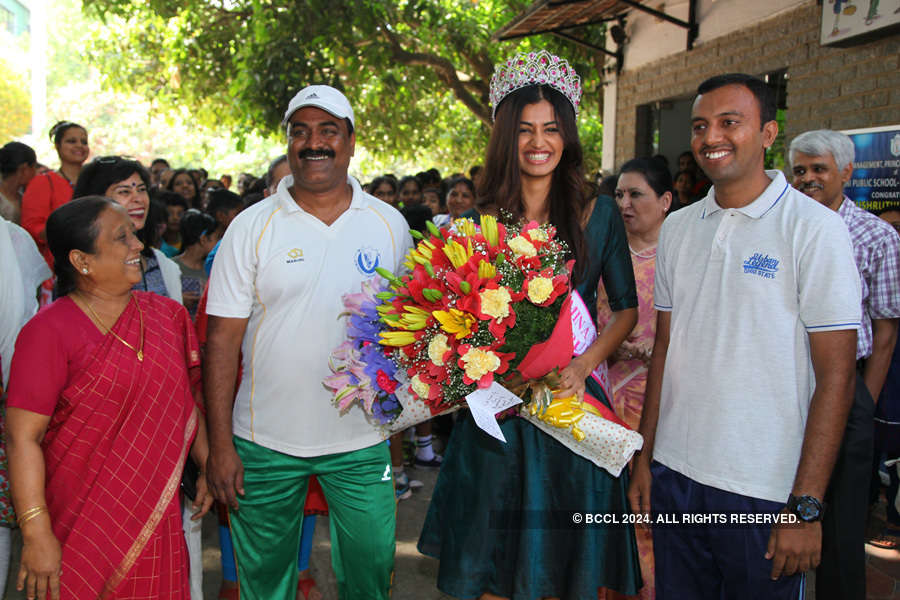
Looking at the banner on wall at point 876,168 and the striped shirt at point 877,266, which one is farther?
the banner on wall at point 876,168

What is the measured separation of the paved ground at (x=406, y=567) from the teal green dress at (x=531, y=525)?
1432 mm

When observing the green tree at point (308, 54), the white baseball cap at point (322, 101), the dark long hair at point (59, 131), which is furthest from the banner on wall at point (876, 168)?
the green tree at point (308, 54)

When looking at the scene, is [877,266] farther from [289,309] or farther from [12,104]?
[12,104]

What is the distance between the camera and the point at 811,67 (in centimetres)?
644

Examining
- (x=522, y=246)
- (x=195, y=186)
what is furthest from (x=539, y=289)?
(x=195, y=186)

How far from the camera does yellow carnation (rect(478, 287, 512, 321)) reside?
2037 millimetres

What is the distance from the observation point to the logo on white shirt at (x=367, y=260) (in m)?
2.79

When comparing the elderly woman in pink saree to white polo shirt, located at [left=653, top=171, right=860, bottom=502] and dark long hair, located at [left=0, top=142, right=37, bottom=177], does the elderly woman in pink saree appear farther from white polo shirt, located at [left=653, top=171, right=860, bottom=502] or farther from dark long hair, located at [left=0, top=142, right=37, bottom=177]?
dark long hair, located at [left=0, top=142, right=37, bottom=177]

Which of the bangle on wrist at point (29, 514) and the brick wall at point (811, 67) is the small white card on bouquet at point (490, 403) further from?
the brick wall at point (811, 67)

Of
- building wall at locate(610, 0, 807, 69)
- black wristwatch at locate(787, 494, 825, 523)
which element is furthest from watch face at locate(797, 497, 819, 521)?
building wall at locate(610, 0, 807, 69)

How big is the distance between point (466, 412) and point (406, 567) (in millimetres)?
1907

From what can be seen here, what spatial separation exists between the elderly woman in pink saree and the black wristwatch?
0.84 metres

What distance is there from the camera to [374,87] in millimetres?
12406

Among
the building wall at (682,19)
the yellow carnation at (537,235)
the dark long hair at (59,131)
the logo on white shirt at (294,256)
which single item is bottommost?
the logo on white shirt at (294,256)
